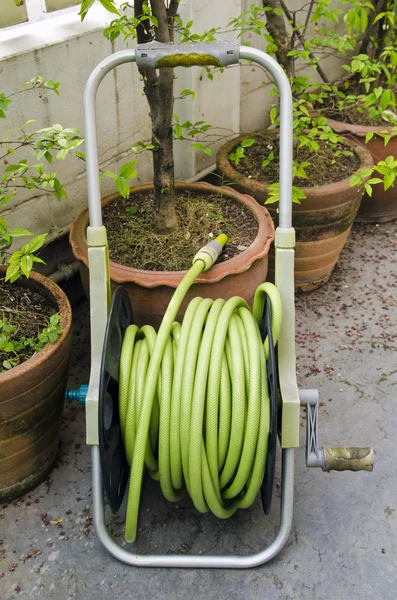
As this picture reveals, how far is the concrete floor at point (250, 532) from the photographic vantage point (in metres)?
2.39

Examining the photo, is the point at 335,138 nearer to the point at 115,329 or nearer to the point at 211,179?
the point at 211,179

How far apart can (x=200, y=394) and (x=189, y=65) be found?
105 cm

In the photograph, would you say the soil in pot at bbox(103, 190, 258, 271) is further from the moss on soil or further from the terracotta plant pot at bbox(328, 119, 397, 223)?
the terracotta plant pot at bbox(328, 119, 397, 223)

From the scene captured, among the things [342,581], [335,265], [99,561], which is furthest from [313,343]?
[99,561]

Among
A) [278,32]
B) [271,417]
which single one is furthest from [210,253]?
[278,32]

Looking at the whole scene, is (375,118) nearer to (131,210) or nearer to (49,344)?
(131,210)

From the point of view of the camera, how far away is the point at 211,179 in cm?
434

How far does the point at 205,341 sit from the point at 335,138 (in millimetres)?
1489

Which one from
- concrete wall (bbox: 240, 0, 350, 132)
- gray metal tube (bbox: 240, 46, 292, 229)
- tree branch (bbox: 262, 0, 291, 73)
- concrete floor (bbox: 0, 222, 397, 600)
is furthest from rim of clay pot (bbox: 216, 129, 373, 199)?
gray metal tube (bbox: 240, 46, 292, 229)

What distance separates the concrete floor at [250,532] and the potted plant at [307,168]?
756 mm

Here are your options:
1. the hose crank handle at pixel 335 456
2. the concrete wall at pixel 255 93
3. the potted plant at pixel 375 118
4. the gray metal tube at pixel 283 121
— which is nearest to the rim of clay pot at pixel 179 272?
the gray metal tube at pixel 283 121

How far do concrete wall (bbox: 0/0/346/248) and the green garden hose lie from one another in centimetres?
124

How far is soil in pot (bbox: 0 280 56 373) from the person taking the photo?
100 inches

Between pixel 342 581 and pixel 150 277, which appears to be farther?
pixel 150 277
